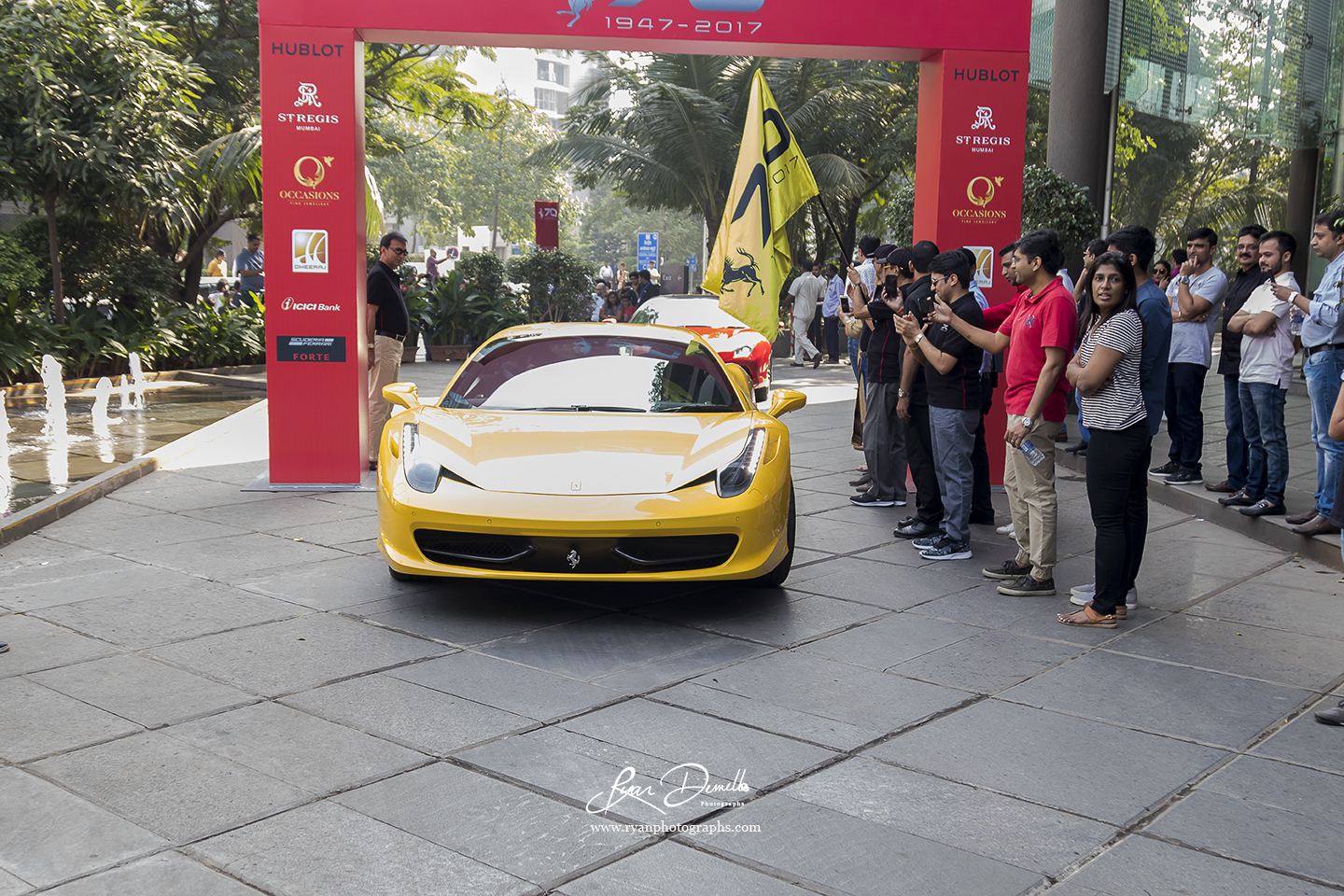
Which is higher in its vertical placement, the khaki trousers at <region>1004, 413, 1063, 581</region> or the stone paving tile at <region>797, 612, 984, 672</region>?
the khaki trousers at <region>1004, 413, 1063, 581</region>

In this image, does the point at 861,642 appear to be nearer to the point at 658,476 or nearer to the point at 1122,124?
the point at 658,476

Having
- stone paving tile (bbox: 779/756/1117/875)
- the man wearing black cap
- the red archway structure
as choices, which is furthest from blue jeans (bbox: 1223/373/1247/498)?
stone paving tile (bbox: 779/756/1117/875)

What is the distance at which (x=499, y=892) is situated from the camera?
3.01 meters

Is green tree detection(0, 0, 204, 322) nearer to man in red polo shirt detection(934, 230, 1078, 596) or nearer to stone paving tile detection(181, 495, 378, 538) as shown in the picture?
stone paving tile detection(181, 495, 378, 538)

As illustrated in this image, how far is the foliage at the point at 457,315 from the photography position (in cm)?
2162

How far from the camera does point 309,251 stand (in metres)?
8.86

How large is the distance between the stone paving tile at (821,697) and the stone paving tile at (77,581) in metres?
3.20

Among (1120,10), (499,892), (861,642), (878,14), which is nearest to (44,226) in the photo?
(878,14)

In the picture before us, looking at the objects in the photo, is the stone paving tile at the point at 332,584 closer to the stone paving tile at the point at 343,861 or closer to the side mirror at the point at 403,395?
the side mirror at the point at 403,395

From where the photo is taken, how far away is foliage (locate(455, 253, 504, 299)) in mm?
22297

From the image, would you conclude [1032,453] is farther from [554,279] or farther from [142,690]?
[554,279]

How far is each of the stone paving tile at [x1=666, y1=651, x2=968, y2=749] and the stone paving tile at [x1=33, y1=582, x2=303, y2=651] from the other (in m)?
2.24

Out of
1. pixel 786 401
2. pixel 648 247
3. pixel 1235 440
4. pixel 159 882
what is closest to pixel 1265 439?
pixel 1235 440

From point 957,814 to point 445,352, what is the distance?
19.1 metres
